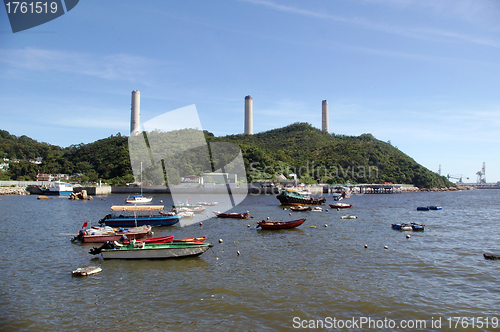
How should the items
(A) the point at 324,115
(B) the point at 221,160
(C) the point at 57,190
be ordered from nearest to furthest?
(C) the point at 57,190 → (B) the point at 221,160 → (A) the point at 324,115

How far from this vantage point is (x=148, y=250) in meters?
16.1

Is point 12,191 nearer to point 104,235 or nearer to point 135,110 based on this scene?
point 135,110

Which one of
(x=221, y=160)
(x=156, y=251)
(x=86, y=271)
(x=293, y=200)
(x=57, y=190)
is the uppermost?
(x=221, y=160)

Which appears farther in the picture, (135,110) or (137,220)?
(135,110)

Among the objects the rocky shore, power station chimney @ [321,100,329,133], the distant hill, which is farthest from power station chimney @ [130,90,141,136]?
power station chimney @ [321,100,329,133]

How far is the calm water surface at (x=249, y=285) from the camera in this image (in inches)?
402

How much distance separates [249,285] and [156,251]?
5798 mm

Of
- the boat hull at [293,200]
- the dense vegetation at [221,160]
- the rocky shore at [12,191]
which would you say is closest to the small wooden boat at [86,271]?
the boat hull at [293,200]

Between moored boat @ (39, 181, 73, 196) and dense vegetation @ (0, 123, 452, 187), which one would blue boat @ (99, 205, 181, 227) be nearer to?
dense vegetation @ (0, 123, 452, 187)

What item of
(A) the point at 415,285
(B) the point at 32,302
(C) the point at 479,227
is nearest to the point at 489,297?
(A) the point at 415,285

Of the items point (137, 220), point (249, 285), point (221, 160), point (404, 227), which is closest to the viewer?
point (249, 285)

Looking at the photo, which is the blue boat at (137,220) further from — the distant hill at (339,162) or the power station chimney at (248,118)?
the power station chimney at (248,118)

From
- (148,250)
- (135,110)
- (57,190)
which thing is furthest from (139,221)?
(135,110)

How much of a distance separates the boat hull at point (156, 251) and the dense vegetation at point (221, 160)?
62.7 metres
